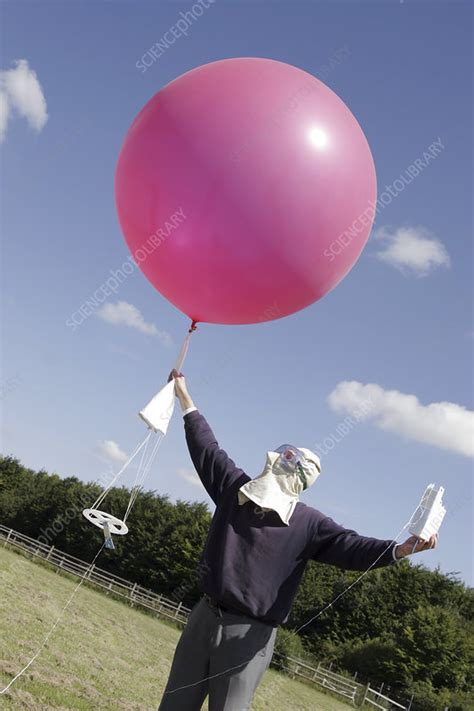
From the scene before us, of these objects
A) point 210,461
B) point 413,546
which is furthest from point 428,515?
point 210,461

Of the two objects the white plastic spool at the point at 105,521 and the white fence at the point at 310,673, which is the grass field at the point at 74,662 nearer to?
Answer: the white plastic spool at the point at 105,521

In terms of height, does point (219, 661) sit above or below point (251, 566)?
below

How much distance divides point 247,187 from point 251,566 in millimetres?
1874

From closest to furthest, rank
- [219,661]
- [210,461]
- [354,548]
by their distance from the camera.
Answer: [219,661] → [354,548] → [210,461]

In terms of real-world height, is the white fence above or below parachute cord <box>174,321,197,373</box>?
below

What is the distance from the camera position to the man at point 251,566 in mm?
2557

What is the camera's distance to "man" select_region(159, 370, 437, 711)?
2557 mm

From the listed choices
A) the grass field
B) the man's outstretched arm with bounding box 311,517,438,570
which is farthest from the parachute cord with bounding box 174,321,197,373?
the grass field

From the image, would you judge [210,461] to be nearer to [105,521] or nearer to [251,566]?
[251,566]

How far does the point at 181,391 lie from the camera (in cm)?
313

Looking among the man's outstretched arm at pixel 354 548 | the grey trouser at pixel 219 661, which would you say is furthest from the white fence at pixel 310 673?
the man's outstretched arm at pixel 354 548

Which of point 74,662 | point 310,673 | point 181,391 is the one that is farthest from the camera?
point 310,673

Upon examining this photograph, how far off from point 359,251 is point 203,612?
2252mm

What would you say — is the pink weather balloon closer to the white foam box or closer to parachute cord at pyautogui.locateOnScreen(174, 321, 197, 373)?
parachute cord at pyautogui.locateOnScreen(174, 321, 197, 373)
